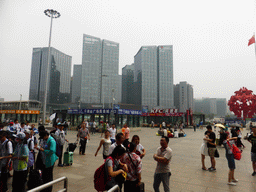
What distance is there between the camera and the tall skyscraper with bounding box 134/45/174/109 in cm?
12297

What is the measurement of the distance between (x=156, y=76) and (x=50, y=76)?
88.8 metres

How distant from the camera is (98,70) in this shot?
4956 inches

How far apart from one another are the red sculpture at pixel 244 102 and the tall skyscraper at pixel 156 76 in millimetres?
73726

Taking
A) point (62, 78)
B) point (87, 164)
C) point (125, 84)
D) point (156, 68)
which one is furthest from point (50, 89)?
point (87, 164)

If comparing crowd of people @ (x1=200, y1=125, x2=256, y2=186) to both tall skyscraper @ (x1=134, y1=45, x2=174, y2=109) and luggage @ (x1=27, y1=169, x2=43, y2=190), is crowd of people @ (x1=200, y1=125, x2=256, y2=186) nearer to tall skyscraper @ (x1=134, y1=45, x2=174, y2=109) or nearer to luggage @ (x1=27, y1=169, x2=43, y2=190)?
luggage @ (x1=27, y1=169, x2=43, y2=190)

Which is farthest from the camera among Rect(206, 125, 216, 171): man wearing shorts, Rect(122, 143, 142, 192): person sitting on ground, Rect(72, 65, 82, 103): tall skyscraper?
Rect(72, 65, 82, 103): tall skyscraper

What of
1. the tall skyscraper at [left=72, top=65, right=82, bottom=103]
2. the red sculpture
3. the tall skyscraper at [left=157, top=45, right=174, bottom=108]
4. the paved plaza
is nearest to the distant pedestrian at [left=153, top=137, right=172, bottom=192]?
the paved plaza

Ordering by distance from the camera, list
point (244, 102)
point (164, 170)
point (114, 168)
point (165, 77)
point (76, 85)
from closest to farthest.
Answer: point (114, 168), point (164, 170), point (244, 102), point (165, 77), point (76, 85)

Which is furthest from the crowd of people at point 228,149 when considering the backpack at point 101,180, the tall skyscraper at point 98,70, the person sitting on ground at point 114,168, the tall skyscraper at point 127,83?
the tall skyscraper at point 127,83

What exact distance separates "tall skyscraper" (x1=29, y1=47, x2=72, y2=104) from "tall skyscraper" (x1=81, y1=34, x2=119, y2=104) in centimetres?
3901

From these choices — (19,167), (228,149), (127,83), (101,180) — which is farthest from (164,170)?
(127,83)

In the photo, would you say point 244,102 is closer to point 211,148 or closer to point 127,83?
point 211,148

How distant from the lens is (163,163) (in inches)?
157

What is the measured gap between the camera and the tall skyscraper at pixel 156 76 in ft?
403
